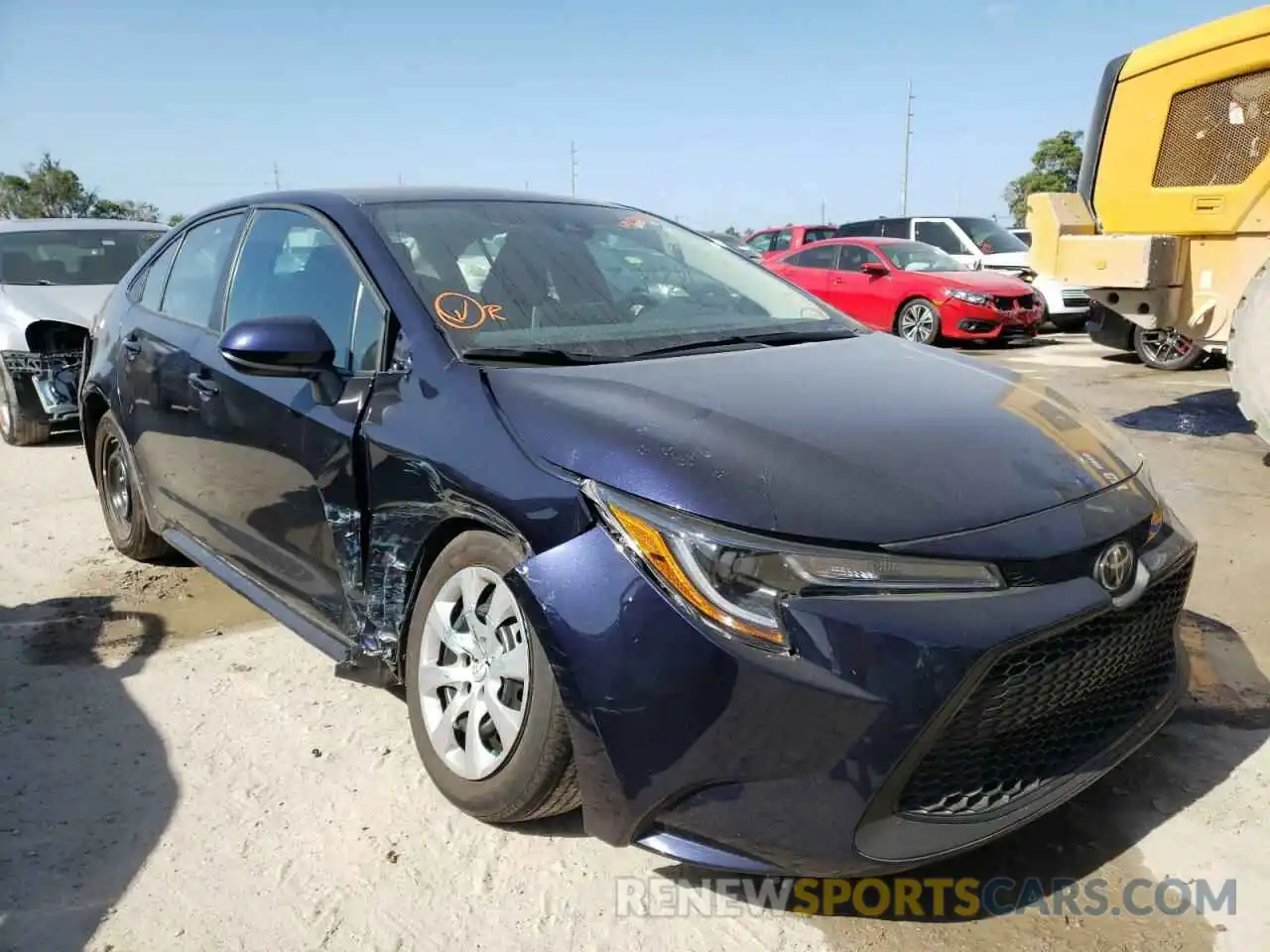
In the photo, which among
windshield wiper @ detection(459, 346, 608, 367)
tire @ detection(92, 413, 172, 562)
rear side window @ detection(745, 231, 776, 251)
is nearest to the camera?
windshield wiper @ detection(459, 346, 608, 367)

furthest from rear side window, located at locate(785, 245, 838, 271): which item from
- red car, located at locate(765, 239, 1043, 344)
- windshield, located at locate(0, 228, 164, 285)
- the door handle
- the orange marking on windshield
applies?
the orange marking on windshield

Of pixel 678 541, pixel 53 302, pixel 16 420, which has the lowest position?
pixel 16 420

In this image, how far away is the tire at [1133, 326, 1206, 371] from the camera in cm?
923

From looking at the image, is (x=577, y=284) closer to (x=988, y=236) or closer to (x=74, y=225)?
(x=74, y=225)

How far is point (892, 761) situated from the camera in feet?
5.92

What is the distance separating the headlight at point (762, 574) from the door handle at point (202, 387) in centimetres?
203

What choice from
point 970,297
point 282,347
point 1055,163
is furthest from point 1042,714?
point 1055,163

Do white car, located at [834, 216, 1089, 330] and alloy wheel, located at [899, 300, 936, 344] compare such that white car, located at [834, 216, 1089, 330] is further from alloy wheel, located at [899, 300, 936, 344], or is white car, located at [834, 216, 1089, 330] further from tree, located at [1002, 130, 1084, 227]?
tree, located at [1002, 130, 1084, 227]

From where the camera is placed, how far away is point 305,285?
10.0 ft

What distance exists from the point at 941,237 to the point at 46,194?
39.5m

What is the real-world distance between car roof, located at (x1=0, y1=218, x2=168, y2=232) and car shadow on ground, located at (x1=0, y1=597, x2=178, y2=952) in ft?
16.4

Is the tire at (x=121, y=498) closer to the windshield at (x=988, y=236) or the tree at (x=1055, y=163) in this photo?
the windshield at (x=988, y=236)

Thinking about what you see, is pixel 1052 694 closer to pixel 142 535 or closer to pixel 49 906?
pixel 49 906

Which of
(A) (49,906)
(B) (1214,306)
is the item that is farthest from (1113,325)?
(A) (49,906)
